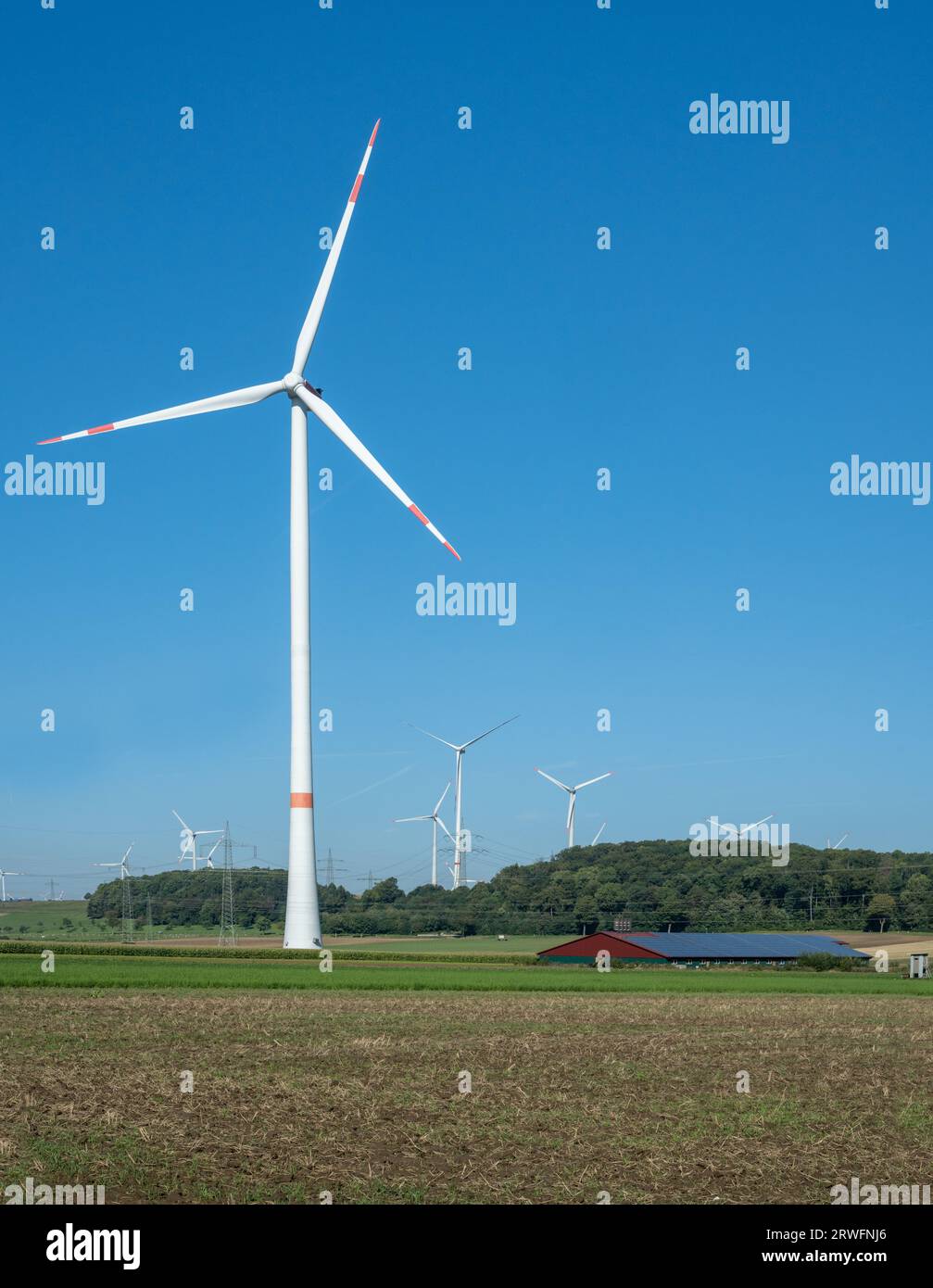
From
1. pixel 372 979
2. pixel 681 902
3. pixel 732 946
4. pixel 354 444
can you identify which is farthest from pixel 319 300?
pixel 681 902

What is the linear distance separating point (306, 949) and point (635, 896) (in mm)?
97864

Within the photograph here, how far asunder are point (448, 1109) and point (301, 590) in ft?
225

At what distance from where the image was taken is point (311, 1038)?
111 feet

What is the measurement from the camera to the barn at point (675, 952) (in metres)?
116

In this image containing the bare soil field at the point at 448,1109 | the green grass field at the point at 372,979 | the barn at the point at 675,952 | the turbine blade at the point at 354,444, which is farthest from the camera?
the barn at the point at 675,952

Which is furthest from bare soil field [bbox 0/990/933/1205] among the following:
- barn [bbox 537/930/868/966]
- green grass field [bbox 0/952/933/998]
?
barn [bbox 537/930/868/966]

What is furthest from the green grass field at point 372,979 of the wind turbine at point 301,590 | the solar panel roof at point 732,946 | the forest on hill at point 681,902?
the forest on hill at point 681,902

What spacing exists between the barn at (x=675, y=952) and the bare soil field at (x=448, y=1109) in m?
76.8

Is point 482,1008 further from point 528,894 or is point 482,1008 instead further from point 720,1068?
point 528,894

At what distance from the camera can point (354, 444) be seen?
86.4 m

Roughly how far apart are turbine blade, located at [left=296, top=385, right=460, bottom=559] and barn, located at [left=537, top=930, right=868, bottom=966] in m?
48.9

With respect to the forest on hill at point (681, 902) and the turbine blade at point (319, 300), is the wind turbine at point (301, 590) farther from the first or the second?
the forest on hill at point (681, 902)

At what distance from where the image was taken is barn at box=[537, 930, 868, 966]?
11644 cm

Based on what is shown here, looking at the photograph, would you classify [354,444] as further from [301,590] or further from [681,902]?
[681,902]
